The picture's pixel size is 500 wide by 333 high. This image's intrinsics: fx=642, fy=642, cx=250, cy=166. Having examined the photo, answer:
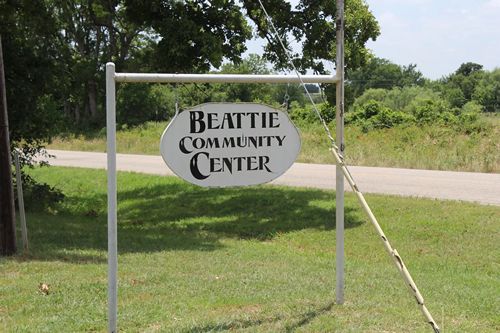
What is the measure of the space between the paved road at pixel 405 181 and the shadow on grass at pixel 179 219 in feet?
5.49

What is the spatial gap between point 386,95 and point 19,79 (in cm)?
5433

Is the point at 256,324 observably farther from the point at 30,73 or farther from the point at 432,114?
the point at 432,114

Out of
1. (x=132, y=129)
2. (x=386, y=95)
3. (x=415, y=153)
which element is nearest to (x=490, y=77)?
(x=386, y=95)

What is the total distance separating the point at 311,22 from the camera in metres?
12.7

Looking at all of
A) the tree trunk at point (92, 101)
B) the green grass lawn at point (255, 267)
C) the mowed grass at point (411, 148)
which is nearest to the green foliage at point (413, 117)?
the mowed grass at point (411, 148)

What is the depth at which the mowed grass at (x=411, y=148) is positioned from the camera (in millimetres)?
19234

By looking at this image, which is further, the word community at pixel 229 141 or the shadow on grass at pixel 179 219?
the shadow on grass at pixel 179 219

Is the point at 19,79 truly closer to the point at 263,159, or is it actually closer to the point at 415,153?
the point at 263,159

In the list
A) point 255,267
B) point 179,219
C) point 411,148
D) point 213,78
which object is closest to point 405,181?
point 179,219

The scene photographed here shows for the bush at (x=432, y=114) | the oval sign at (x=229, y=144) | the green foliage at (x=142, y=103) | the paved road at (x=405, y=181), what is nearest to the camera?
the oval sign at (x=229, y=144)

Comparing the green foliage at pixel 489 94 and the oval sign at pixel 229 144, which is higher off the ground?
the green foliage at pixel 489 94

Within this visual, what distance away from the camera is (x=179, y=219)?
1331cm

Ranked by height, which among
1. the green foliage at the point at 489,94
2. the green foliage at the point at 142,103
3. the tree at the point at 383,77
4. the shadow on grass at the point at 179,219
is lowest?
the shadow on grass at the point at 179,219

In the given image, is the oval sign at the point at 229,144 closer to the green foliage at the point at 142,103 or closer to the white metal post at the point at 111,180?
the white metal post at the point at 111,180
